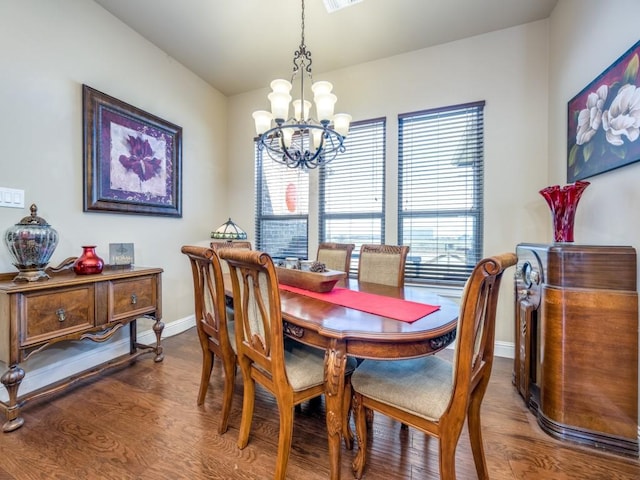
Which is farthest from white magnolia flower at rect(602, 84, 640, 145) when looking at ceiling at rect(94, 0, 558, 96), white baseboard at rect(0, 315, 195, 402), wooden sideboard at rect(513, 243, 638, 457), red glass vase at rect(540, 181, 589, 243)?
white baseboard at rect(0, 315, 195, 402)

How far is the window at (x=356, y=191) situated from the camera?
321 centimetres

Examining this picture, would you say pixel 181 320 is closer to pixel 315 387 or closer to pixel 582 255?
pixel 315 387

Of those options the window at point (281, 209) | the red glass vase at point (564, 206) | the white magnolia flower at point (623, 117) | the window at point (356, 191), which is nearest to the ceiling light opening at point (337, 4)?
the window at point (356, 191)

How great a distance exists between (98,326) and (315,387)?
1705 millimetres

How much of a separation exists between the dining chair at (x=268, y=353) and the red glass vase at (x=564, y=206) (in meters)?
1.68

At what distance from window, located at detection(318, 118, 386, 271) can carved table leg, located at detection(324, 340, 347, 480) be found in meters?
2.12

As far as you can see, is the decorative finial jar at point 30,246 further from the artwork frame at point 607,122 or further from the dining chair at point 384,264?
the artwork frame at point 607,122

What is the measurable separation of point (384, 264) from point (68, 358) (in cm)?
268

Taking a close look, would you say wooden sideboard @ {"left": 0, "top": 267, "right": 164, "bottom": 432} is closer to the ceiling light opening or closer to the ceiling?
the ceiling

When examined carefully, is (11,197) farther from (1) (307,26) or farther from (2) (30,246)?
(1) (307,26)

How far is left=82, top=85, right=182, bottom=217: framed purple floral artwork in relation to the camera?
2406 mm

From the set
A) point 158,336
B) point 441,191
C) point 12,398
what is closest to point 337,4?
point 441,191

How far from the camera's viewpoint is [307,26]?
2.63 metres

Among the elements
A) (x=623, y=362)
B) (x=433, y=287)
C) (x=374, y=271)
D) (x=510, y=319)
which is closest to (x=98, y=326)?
(x=374, y=271)
